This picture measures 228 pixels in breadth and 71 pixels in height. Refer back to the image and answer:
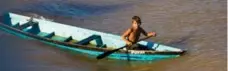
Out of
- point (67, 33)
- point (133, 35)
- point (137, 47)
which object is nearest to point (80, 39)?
point (67, 33)

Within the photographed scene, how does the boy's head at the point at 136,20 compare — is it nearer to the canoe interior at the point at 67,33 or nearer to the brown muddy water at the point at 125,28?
the canoe interior at the point at 67,33

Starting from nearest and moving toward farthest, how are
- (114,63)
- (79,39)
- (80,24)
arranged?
(114,63) < (79,39) < (80,24)

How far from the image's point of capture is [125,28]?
12078 millimetres

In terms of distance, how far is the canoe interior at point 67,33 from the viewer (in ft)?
33.4

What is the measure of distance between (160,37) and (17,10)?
480cm

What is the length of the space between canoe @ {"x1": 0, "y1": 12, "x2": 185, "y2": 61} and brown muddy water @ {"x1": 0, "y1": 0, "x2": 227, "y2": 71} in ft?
0.62

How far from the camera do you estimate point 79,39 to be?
36.2 feet

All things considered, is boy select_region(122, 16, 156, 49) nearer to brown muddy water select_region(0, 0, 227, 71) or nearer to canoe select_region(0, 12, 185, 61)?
canoe select_region(0, 12, 185, 61)

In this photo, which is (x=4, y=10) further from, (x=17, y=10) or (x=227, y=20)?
(x=227, y=20)

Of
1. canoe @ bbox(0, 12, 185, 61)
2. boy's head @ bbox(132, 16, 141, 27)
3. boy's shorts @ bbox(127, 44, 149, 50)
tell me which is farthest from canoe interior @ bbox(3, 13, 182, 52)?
boy's head @ bbox(132, 16, 141, 27)

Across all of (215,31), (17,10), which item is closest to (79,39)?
(215,31)

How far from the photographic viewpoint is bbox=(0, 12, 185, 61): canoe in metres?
9.53

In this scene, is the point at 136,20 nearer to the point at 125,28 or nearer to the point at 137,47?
the point at 137,47

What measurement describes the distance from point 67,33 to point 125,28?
153 cm
